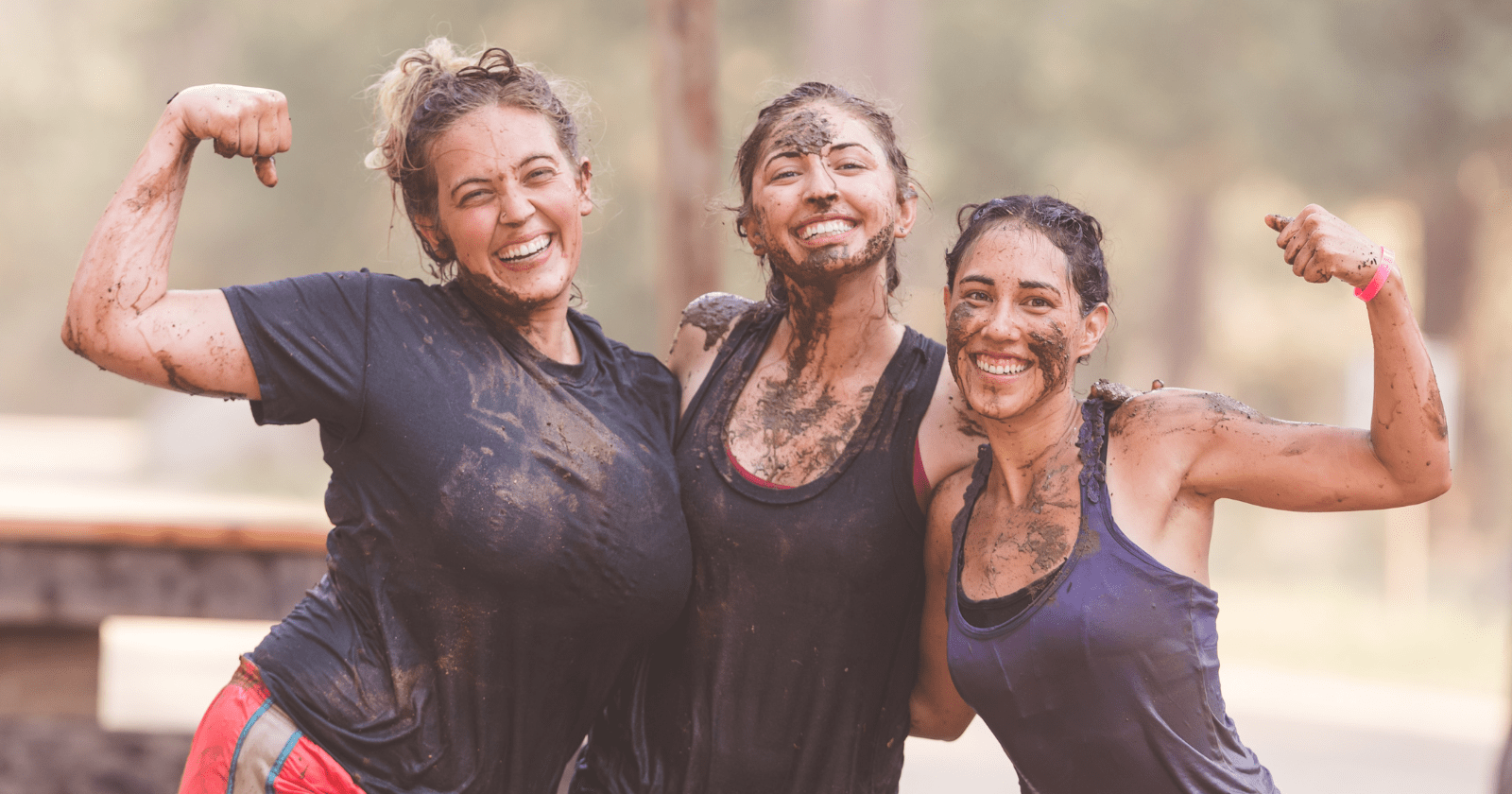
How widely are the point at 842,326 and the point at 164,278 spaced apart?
136 cm

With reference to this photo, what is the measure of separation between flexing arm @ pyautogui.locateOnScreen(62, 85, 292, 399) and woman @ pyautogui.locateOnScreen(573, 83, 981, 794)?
0.96 metres

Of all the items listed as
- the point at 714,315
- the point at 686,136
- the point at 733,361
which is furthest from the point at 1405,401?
the point at 686,136

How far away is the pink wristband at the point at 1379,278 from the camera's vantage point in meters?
2.18

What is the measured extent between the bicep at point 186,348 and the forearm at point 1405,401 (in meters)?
2.00

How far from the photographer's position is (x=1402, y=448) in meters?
2.21

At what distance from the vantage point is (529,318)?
9.08ft

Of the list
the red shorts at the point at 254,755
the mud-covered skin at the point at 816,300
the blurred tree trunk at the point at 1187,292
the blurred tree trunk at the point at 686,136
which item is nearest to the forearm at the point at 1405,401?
the mud-covered skin at the point at 816,300

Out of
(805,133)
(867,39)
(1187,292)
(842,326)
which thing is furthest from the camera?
(1187,292)

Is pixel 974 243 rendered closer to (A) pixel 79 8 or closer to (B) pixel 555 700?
(B) pixel 555 700

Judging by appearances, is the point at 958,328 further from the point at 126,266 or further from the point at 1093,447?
the point at 126,266

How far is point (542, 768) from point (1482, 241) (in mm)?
15018

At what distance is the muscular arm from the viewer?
2.66m

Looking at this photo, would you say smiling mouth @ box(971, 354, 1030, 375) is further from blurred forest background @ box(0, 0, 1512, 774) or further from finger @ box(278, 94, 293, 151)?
blurred forest background @ box(0, 0, 1512, 774)

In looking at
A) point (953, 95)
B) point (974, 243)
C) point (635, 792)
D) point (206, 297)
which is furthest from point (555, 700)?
point (953, 95)
